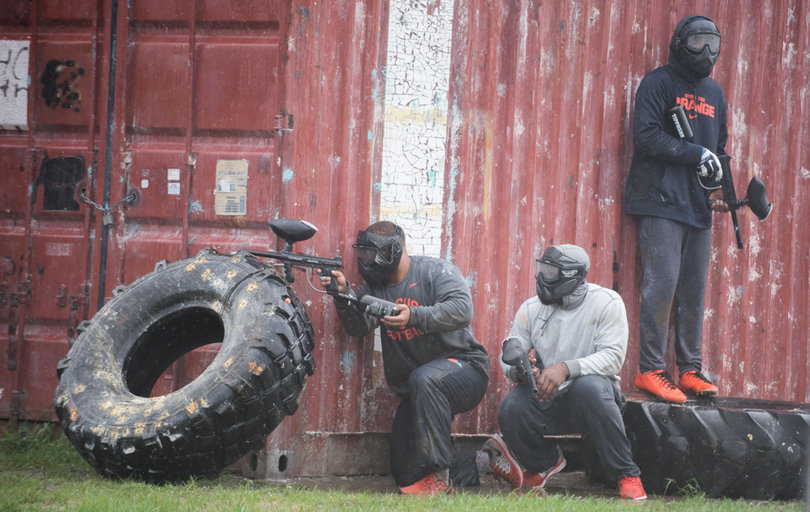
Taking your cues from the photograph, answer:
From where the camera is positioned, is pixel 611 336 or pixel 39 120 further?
pixel 39 120

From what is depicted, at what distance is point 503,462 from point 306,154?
2406 mm

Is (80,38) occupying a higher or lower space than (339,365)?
higher

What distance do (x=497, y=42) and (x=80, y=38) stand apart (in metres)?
3.02

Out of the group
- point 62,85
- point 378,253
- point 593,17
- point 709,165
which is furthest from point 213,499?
point 593,17

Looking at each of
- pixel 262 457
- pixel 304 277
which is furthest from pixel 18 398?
pixel 304 277

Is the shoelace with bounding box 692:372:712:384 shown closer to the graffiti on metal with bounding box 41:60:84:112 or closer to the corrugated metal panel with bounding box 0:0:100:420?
the corrugated metal panel with bounding box 0:0:100:420

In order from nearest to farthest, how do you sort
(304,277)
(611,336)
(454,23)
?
(611,336), (304,277), (454,23)

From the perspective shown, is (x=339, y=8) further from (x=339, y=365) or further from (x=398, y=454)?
(x=398, y=454)

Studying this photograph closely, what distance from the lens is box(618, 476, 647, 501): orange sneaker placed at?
3.31m

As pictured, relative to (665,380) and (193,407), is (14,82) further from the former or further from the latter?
(665,380)

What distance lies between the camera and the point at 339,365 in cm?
397

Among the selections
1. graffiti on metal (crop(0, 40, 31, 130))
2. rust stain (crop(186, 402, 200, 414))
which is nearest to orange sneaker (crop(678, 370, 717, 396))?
rust stain (crop(186, 402, 200, 414))

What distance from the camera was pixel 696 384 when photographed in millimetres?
4156

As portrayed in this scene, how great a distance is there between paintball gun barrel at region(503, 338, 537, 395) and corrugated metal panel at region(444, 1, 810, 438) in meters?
0.62
